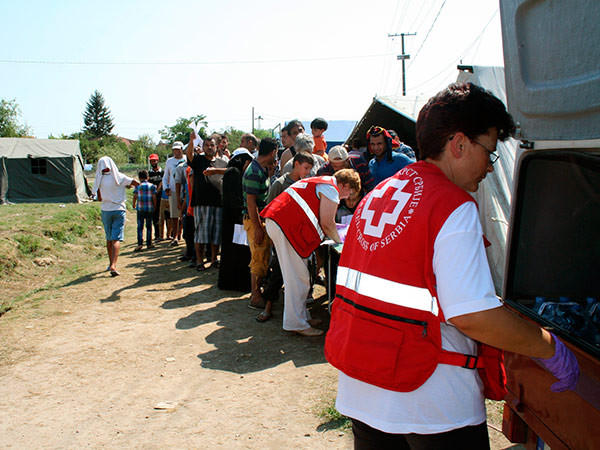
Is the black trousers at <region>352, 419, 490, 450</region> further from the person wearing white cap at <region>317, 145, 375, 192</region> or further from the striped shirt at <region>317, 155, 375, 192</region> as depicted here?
the striped shirt at <region>317, 155, 375, 192</region>

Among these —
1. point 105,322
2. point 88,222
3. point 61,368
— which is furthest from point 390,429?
point 88,222

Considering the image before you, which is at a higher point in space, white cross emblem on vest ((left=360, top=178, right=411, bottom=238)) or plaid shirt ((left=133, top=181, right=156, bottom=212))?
white cross emblem on vest ((left=360, top=178, right=411, bottom=238))

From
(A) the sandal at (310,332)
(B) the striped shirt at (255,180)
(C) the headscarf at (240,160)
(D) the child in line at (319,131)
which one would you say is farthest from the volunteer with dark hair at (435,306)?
(D) the child in line at (319,131)

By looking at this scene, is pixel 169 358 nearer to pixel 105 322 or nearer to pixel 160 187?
pixel 105 322

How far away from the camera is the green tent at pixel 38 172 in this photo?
2216cm

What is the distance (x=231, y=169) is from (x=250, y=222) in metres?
1.04

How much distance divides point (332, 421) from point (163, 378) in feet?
5.67

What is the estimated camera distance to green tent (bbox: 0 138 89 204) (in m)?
22.2

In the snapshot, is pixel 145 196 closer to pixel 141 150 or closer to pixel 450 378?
pixel 450 378

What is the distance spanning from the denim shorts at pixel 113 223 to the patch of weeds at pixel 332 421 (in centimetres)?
561

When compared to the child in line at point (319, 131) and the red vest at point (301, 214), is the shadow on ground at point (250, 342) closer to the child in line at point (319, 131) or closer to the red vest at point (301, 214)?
the red vest at point (301, 214)

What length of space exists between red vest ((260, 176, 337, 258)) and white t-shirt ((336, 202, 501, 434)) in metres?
3.09

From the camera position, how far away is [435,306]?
1.48 meters

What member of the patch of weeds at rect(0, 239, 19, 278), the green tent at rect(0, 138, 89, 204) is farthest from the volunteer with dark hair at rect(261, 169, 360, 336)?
the green tent at rect(0, 138, 89, 204)
